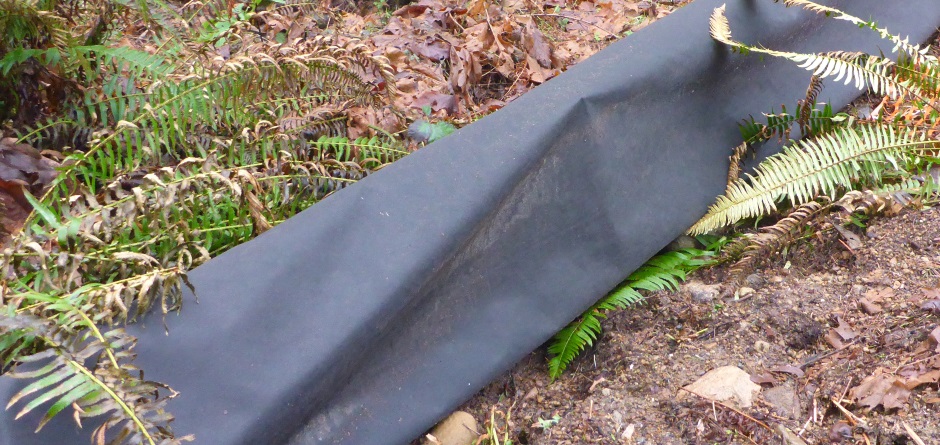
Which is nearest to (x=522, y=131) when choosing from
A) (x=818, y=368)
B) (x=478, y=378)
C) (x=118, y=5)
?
(x=478, y=378)

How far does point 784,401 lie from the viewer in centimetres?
186

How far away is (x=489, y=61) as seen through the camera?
11.2ft

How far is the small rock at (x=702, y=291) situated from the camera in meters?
2.28

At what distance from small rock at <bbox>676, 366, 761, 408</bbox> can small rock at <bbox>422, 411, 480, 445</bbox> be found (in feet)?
1.97

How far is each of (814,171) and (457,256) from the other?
1.32 m

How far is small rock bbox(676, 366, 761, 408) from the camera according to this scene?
1886mm

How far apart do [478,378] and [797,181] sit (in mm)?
1305

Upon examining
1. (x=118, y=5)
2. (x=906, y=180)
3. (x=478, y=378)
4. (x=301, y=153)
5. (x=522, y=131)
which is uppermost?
(x=118, y=5)

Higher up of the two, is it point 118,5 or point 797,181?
point 118,5

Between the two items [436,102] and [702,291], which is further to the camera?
[436,102]

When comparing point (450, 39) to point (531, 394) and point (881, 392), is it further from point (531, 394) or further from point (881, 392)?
point (881, 392)

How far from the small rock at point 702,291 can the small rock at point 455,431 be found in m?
0.86

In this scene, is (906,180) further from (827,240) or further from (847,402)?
(847,402)

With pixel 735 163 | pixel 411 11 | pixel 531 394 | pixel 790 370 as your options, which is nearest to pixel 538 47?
pixel 411 11
